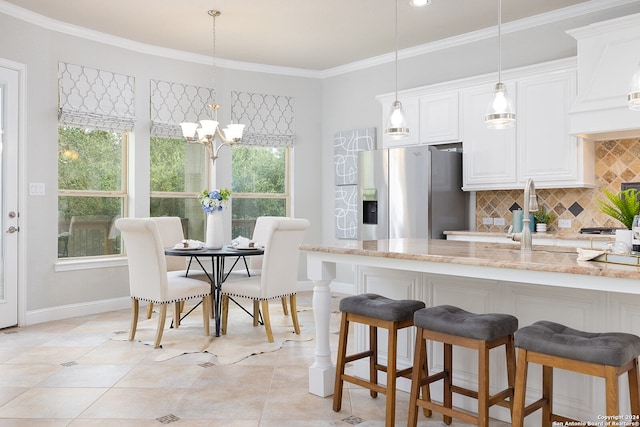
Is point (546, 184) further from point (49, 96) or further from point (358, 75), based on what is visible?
point (49, 96)

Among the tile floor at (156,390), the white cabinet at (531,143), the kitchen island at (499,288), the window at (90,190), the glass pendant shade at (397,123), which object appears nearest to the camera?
the kitchen island at (499,288)

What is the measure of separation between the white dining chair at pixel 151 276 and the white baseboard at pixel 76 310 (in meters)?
1.22

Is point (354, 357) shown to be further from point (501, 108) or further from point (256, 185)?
point (256, 185)

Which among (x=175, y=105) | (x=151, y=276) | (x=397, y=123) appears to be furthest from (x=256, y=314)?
(x=175, y=105)

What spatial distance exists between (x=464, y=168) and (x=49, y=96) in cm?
391

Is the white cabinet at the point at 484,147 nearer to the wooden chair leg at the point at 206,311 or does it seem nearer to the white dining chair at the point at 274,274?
the white dining chair at the point at 274,274

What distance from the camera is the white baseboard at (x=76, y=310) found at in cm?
482

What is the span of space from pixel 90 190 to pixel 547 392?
4611 millimetres

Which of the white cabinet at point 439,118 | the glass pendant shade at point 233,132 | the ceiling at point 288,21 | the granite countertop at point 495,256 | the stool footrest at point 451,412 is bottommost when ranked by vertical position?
the stool footrest at point 451,412

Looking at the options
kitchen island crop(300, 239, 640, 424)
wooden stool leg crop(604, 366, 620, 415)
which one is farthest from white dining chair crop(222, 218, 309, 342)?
wooden stool leg crop(604, 366, 620, 415)

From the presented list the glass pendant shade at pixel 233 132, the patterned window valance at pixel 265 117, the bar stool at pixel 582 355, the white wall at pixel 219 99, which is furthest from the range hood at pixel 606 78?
the patterned window valance at pixel 265 117

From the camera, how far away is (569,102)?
4.25 meters

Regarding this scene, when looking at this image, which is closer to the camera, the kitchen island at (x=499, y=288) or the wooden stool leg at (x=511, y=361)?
the kitchen island at (x=499, y=288)

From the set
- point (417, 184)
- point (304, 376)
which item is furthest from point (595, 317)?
point (417, 184)
